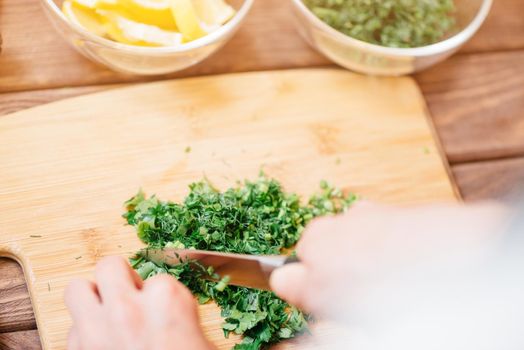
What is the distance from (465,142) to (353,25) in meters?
0.44

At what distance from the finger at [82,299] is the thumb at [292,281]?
33cm

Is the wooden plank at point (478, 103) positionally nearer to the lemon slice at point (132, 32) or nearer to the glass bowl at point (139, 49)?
the glass bowl at point (139, 49)

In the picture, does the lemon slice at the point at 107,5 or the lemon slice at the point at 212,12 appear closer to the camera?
the lemon slice at the point at 107,5

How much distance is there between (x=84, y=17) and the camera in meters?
1.42

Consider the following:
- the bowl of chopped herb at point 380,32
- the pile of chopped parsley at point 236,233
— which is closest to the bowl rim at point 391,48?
the bowl of chopped herb at point 380,32

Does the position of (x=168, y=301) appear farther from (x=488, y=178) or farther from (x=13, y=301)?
(x=488, y=178)

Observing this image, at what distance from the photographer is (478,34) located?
6.06 ft

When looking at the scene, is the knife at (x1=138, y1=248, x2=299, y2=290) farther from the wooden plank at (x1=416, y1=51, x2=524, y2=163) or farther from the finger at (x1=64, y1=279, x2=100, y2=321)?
the wooden plank at (x1=416, y1=51, x2=524, y2=163)

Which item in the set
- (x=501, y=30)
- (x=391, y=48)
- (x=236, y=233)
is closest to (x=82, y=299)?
(x=236, y=233)

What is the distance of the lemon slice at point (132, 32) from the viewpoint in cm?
142

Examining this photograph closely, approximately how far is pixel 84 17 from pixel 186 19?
0.23 meters

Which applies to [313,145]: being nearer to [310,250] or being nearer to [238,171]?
[238,171]

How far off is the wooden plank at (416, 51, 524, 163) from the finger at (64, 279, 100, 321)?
3.31ft

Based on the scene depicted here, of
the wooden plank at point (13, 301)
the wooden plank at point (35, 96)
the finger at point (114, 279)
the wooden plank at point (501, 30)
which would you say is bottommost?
the wooden plank at point (13, 301)
